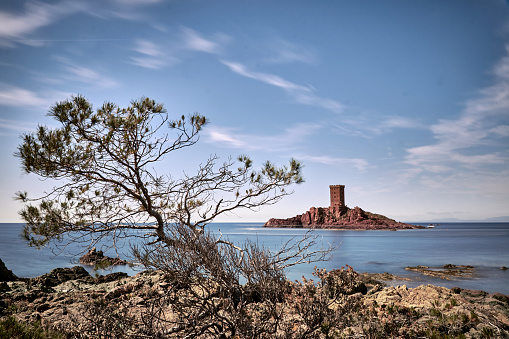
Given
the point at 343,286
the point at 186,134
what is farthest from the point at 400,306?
the point at 186,134

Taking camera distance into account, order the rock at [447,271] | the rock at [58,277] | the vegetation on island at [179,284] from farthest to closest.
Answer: the rock at [447,271] → the rock at [58,277] → the vegetation on island at [179,284]

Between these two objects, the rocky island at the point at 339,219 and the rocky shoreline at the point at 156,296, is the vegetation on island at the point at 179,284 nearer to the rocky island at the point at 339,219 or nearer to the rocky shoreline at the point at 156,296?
the rocky shoreline at the point at 156,296

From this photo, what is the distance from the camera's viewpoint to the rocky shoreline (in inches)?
261

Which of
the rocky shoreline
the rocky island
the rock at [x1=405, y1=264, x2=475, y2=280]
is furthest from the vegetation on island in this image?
the rocky island

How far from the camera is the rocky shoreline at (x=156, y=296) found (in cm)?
662

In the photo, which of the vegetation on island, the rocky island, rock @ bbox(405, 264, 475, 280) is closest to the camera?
the vegetation on island

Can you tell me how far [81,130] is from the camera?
24.4 ft

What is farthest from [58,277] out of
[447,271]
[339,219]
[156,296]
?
[339,219]

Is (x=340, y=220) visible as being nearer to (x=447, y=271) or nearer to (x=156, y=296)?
(x=447, y=271)

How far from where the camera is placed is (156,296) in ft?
18.2

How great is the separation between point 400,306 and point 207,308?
533cm

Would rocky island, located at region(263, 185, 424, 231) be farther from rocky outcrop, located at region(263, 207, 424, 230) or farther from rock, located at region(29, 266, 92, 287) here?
rock, located at region(29, 266, 92, 287)

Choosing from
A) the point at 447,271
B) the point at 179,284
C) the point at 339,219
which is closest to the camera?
the point at 179,284

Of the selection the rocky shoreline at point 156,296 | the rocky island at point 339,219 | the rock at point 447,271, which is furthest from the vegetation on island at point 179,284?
the rocky island at point 339,219
